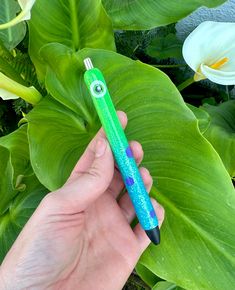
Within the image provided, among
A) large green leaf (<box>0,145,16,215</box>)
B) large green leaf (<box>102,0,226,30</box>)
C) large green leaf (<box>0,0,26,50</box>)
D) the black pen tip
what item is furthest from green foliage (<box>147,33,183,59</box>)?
the black pen tip

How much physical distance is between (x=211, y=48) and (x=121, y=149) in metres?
0.27

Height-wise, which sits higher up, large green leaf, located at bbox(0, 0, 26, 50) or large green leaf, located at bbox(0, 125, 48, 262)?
large green leaf, located at bbox(0, 0, 26, 50)

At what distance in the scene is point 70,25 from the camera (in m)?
0.81

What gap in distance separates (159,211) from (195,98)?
1.84 feet

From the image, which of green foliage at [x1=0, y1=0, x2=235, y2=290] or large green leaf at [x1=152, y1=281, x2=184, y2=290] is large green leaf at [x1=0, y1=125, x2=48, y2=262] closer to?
green foliage at [x1=0, y1=0, x2=235, y2=290]

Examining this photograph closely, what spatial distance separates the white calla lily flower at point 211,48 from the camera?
73 centimetres

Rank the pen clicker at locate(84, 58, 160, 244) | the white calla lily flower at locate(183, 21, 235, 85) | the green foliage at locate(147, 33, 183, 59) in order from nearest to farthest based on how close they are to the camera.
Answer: the pen clicker at locate(84, 58, 160, 244), the white calla lily flower at locate(183, 21, 235, 85), the green foliage at locate(147, 33, 183, 59)

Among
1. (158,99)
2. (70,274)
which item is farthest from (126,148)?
(70,274)

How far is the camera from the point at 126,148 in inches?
23.5

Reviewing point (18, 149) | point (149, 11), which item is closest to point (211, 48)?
point (149, 11)

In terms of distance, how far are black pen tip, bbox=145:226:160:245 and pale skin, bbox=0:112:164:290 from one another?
0.08ft

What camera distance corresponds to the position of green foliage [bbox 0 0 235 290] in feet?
2.02

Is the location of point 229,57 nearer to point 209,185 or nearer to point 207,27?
point 207,27

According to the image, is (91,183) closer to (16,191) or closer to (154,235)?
(154,235)
